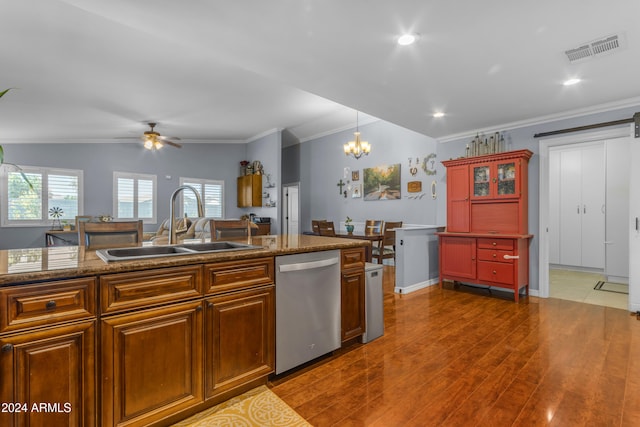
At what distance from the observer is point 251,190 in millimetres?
7992

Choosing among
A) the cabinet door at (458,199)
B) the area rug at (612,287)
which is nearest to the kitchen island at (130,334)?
the cabinet door at (458,199)

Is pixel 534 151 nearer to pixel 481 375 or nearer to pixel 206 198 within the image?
pixel 481 375

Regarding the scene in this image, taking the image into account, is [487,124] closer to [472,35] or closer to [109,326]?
[472,35]

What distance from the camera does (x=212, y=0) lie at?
1897 millimetres

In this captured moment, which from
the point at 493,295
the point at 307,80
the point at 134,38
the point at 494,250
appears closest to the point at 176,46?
the point at 134,38

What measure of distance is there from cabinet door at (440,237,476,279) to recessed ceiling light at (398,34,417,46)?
299 centimetres

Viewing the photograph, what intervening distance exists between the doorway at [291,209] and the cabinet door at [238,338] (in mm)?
6873

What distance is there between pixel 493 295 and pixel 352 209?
12.3 ft

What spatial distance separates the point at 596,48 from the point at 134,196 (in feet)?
27.3

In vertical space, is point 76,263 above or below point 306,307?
above

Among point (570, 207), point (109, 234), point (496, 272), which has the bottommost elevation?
point (496, 272)

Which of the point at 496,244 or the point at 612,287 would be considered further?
the point at 612,287

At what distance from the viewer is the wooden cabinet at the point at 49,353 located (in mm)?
1171

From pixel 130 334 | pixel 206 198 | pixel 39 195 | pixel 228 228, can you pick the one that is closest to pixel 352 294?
pixel 228 228
